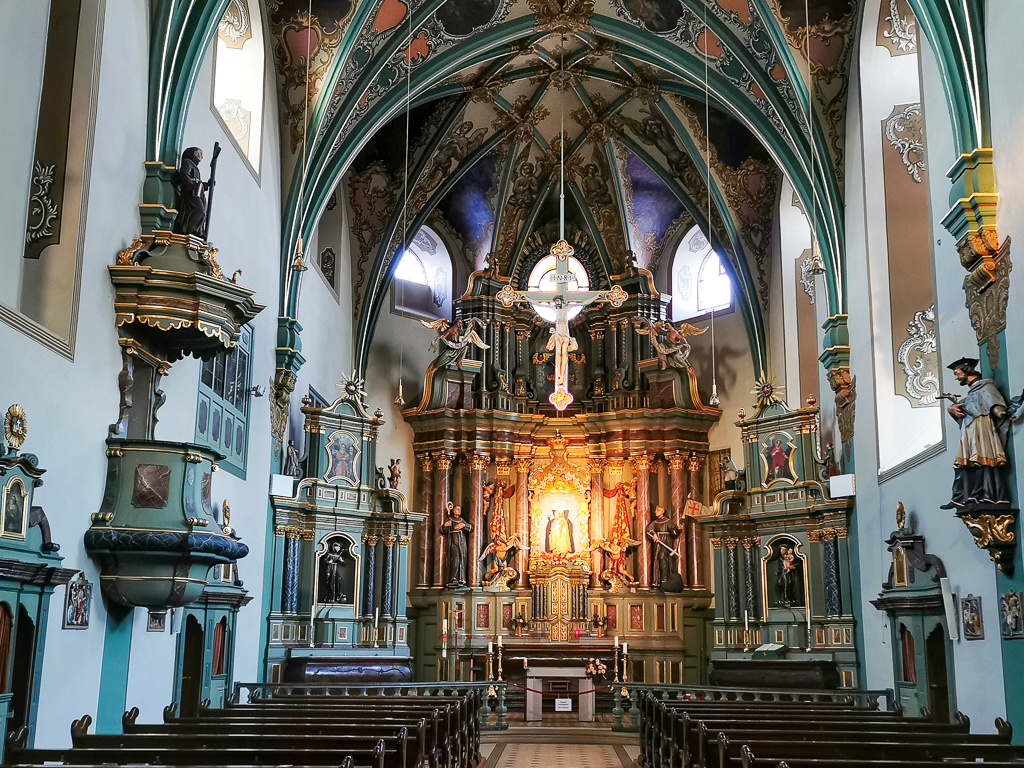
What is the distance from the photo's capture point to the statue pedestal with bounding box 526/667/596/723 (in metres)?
A: 19.5

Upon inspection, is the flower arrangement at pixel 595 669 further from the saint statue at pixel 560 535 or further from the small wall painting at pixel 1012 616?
the small wall painting at pixel 1012 616

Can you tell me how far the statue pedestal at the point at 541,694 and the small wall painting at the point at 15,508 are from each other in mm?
11921

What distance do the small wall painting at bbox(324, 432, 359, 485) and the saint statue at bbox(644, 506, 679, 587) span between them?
21.7ft

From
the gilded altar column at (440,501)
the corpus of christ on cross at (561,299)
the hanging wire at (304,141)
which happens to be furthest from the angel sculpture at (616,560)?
the hanging wire at (304,141)

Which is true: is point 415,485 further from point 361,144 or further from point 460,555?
point 361,144

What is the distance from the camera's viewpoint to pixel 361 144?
18438 millimetres

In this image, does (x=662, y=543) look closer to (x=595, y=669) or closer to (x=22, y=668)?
(x=595, y=669)

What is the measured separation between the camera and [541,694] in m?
20.2

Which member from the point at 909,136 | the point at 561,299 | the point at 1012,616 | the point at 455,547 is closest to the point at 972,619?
the point at 1012,616

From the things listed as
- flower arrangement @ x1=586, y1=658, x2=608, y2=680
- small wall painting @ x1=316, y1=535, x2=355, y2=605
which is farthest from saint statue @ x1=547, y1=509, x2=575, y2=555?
small wall painting @ x1=316, y1=535, x2=355, y2=605

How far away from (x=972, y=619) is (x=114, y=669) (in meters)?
9.33

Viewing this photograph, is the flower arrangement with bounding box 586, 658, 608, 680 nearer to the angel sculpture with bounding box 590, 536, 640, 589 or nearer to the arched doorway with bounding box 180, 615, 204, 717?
the angel sculpture with bounding box 590, 536, 640, 589

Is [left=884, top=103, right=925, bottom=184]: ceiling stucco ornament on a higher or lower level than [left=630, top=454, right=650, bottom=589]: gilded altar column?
higher

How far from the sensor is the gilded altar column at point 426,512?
22859 millimetres
